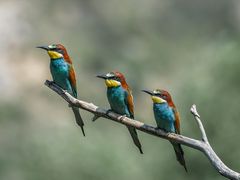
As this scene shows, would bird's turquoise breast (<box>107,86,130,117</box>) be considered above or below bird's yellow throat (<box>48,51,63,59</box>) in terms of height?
below

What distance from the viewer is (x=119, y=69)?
82.3ft

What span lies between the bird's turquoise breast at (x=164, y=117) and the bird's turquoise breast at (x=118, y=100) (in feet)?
0.93

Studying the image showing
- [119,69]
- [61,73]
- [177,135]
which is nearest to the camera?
[177,135]

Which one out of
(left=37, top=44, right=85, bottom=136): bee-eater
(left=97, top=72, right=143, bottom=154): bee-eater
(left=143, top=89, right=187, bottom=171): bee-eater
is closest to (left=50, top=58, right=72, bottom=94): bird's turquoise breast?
(left=37, top=44, right=85, bottom=136): bee-eater

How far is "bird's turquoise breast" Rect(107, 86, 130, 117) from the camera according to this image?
833cm

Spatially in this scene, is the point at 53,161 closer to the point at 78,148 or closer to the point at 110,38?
the point at 78,148

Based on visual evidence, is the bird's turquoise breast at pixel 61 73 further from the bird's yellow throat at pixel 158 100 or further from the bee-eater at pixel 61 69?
the bird's yellow throat at pixel 158 100

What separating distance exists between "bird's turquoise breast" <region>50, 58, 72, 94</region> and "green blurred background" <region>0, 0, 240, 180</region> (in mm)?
4925

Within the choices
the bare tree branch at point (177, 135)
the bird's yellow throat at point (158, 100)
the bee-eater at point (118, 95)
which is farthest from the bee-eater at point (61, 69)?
the bird's yellow throat at point (158, 100)

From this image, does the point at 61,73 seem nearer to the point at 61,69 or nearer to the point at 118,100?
the point at 61,69

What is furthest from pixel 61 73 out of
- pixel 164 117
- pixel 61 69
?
pixel 164 117

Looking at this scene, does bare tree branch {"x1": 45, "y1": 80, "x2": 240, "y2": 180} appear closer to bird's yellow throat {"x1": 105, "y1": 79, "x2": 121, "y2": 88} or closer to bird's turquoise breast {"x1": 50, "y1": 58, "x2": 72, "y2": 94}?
bird's yellow throat {"x1": 105, "y1": 79, "x2": 121, "y2": 88}

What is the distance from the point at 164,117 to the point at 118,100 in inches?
17.7

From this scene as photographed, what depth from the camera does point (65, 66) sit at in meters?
8.71
